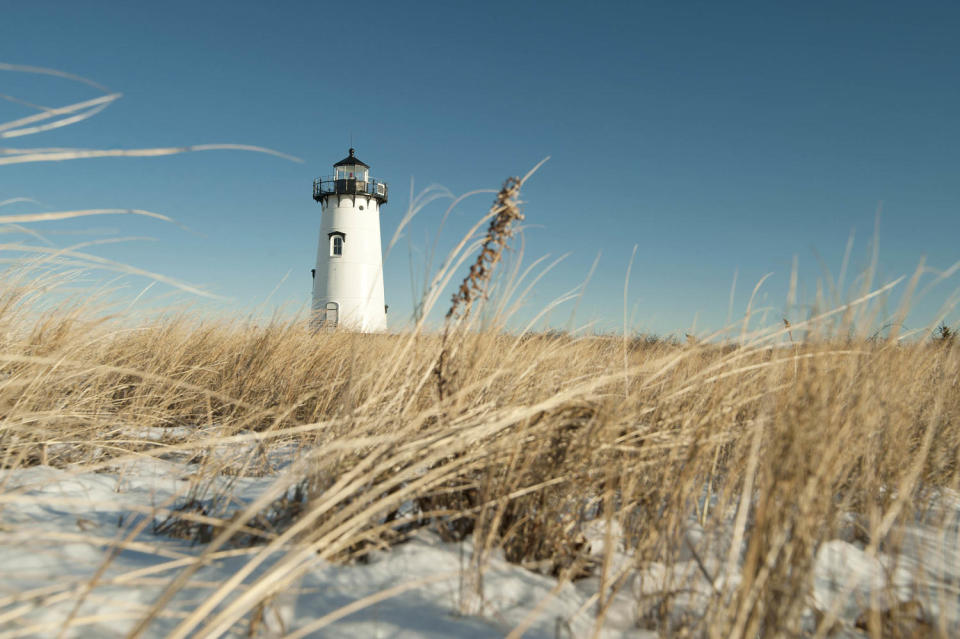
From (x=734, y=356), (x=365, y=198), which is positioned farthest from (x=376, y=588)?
(x=365, y=198)

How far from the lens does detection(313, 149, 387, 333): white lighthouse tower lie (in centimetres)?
2188

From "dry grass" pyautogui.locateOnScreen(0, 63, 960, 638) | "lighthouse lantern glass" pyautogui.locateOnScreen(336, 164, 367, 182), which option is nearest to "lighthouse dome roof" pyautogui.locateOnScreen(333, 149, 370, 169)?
"lighthouse lantern glass" pyautogui.locateOnScreen(336, 164, 367, 182)

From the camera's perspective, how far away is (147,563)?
1105 mm

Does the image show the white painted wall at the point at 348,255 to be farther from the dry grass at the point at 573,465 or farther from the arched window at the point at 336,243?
the dry grass at the point at 573,465

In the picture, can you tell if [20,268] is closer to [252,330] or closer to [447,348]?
[252,330]

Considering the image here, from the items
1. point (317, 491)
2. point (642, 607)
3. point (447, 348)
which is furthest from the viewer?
point (447, 348)

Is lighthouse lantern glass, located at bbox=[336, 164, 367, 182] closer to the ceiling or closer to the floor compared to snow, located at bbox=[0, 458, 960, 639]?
closer to the ceiling

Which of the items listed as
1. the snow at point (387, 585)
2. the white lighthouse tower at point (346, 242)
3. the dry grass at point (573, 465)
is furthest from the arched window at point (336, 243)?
the snow at point (387, 585)

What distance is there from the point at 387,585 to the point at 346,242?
22164 millimetres

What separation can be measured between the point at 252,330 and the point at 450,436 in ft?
10.4

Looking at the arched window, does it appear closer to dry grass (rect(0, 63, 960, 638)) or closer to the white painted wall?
the white painted wall

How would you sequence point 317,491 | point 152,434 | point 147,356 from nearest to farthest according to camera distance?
point 317,491 < point 152,434 < point 147,356

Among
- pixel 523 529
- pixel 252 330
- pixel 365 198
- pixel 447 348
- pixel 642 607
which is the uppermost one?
pixel 365 198

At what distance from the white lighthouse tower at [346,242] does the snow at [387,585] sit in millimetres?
20595
